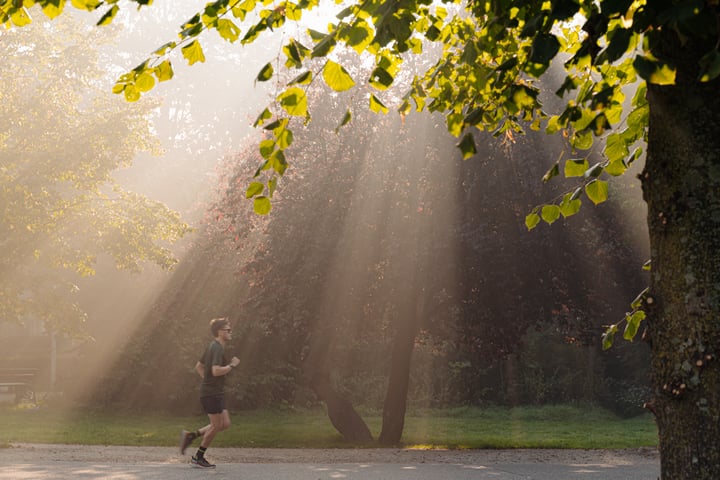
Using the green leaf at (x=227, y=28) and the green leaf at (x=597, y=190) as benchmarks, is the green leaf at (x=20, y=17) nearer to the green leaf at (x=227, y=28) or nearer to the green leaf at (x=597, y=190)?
the green leaf at (x=227, y=28)

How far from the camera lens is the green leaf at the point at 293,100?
369 cm

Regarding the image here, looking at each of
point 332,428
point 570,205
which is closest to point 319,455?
point 332,428

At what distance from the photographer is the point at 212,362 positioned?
1193 centimetres

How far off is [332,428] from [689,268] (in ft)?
55.2

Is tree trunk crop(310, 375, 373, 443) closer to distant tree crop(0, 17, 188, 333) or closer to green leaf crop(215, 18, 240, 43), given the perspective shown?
distant tree crop(0, 17, 188, 333)

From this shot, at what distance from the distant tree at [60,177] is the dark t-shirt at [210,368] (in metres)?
7.08

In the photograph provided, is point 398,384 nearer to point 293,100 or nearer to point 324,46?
point 293,100

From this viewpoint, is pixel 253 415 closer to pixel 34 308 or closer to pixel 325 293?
pixel 34 308

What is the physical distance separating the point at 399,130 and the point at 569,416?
11781 millimetres

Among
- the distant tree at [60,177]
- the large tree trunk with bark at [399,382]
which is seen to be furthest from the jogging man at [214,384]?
the distant tree at [60,177]

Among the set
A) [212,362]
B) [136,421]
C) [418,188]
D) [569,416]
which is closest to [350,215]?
[418,188]

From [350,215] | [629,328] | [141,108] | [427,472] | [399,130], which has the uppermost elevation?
[141,108]

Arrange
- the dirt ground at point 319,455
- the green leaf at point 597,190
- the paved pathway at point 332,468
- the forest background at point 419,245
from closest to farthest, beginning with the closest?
the green leaf at point 597,190, the paved pathway at point 332,468, the dirt ground at point 319,455, the forest background at point 419,245

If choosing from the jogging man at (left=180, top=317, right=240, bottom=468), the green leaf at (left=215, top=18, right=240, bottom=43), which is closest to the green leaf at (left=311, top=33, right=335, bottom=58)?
the green leaf at (left=215, top=18, right=240, bottom=43)
